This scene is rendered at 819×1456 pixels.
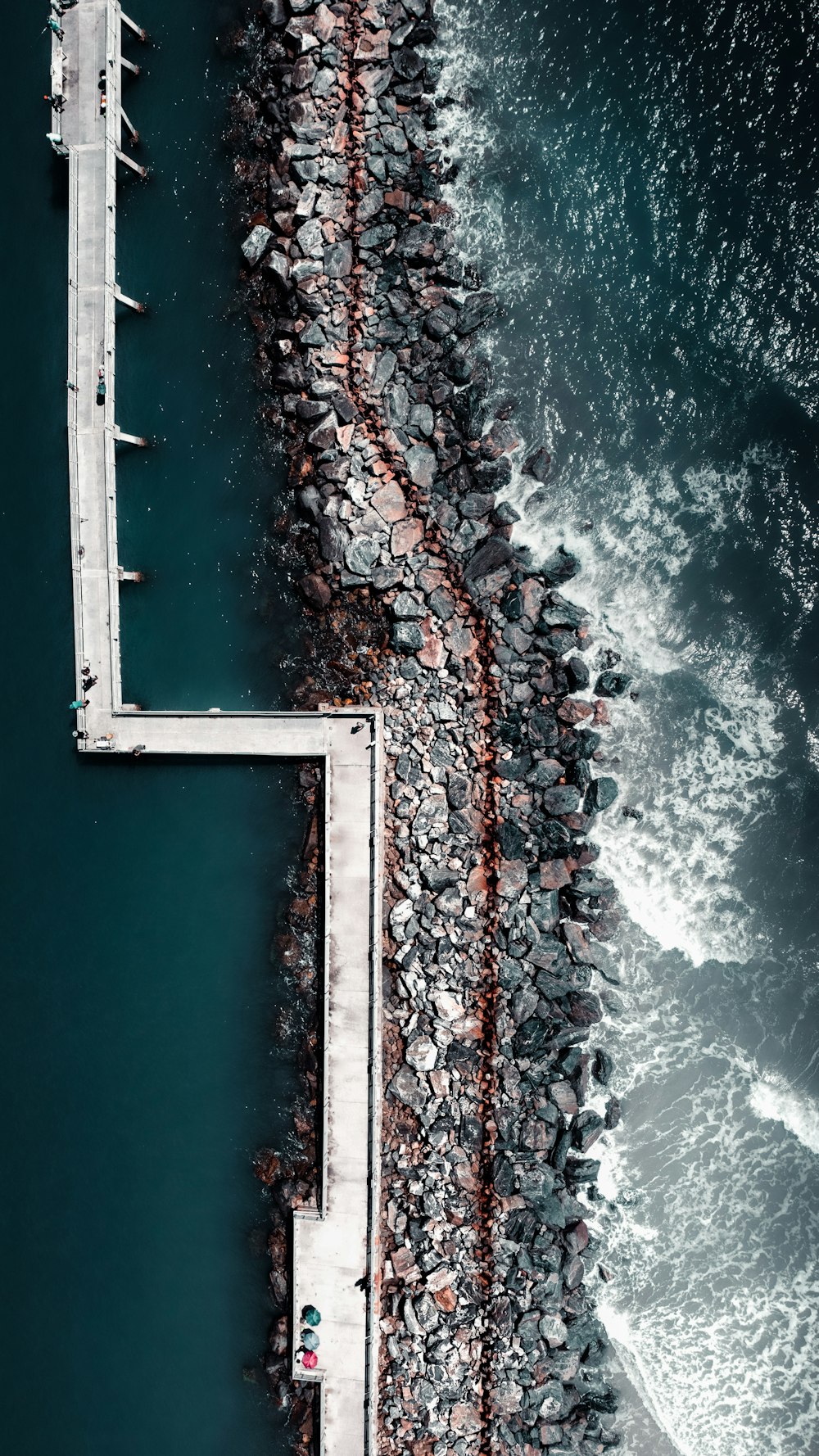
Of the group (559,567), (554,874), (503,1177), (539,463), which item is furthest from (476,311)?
(503,1177)

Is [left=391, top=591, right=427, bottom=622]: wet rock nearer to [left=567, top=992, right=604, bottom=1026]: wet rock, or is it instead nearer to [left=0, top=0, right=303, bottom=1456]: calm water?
[left=0, top=0, right=303, bottom=1456]: calm water

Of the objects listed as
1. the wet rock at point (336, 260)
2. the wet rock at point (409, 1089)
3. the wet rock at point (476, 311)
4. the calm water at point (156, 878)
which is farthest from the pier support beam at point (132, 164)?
the wet rock at point (409, 1089)

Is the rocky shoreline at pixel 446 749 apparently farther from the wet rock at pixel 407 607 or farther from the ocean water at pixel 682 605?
the ocean water at pixel 682 605

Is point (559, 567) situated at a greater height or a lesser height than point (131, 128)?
lesser

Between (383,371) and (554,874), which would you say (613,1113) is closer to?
(554,874)

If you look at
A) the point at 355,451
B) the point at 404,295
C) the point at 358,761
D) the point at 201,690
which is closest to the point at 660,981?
the point at 358,761

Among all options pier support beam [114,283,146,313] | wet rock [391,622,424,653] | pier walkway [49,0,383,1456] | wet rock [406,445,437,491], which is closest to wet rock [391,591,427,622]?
wet rock [391,622,424,653]

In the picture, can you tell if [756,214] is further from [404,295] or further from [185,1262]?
[185,1262]
